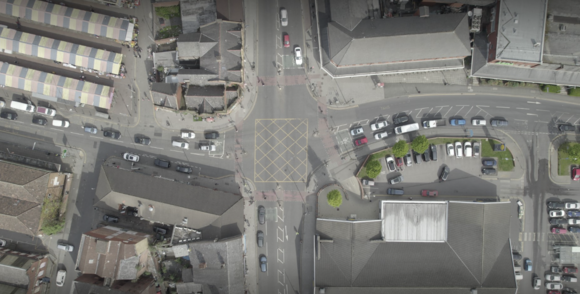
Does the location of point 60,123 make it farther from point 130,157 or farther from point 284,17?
point 284,17

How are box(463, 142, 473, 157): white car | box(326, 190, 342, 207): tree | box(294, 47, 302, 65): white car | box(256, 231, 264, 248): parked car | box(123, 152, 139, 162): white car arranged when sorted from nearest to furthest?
box(326, 190, 342, 207): tree < box(463, 142, 473, 157): white car < box(294, 47, 302, 65): white car < box(256, 231, 264, 248): parked car < box(123, 152, 139, 162): white car

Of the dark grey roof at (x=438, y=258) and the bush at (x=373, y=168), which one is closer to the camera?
the dark grey roof at (x=438, y=258)

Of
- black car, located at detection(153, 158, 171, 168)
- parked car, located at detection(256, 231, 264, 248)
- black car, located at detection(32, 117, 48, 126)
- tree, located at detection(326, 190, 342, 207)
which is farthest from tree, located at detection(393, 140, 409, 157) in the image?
black car, located at detection(32, 117, 48, 126)

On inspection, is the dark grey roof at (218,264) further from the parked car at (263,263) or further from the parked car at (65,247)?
the parked car at (65,247)

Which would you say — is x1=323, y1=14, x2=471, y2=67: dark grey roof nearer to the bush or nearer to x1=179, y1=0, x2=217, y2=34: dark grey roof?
the bush

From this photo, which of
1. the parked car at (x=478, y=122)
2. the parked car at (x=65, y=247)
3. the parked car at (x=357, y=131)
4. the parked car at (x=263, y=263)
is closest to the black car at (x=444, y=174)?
the parked car at (x=478, y=122)

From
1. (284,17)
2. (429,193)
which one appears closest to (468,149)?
(429,193)

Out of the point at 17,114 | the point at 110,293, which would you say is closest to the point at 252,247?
the point at 110,293
